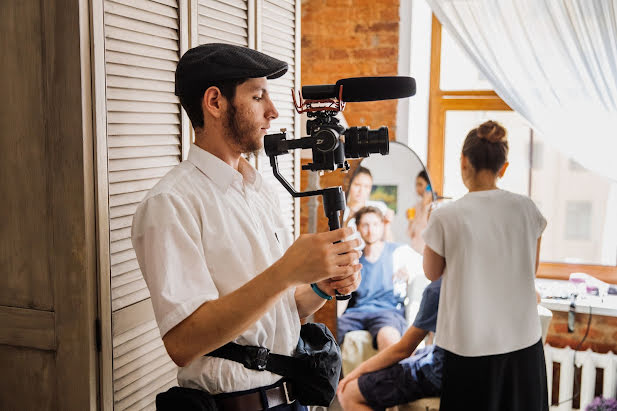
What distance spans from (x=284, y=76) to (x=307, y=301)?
132 cm

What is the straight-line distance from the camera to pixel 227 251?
120cm

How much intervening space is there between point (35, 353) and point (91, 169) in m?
0.48

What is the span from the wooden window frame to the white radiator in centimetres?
49

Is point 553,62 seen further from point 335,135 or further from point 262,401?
point 262,401

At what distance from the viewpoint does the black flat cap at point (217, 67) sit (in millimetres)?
1200

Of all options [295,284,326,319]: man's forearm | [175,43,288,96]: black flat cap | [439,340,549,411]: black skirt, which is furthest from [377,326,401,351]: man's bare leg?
[175,43,288,96]: black flat cap

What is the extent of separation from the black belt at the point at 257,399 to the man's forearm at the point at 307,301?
165mm

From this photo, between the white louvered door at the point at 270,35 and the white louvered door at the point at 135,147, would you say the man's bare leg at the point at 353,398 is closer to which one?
the white louvered door at the point at 270,35

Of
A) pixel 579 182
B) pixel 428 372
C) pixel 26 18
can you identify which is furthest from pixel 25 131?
pixel 579 182

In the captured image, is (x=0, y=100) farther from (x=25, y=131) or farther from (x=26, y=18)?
(x=26, y=18)

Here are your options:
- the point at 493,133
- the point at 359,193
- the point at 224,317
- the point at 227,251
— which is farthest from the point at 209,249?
the point at 359,193

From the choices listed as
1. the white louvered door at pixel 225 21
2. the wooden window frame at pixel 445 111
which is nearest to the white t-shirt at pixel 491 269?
the white louvered door at pixel 225 21

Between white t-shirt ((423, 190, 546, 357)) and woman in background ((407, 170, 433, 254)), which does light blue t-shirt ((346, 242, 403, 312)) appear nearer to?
woman in background ((407, 170, 433, 254))

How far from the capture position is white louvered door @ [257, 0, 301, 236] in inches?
89.3
